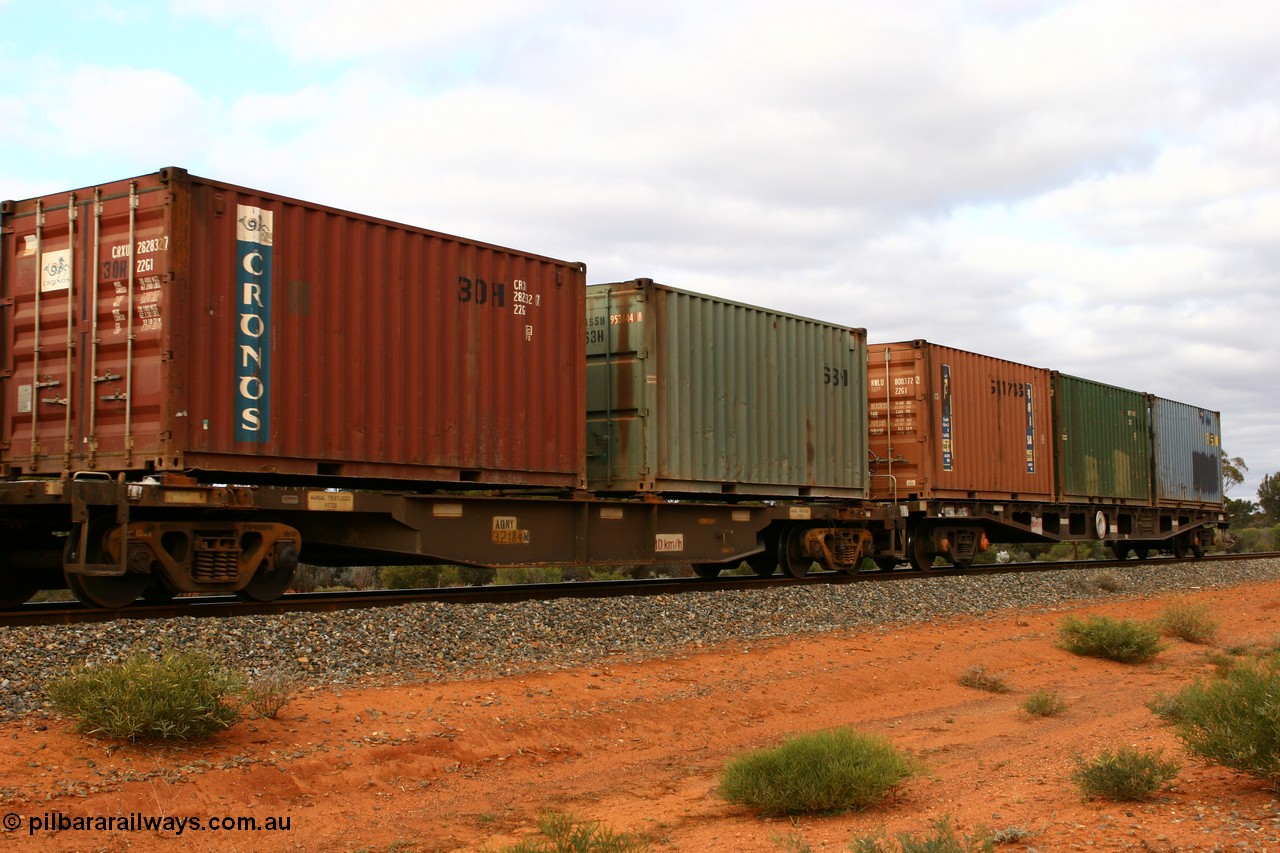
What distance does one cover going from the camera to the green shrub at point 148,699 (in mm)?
6332

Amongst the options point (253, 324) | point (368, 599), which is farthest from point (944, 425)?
point (253, 324)

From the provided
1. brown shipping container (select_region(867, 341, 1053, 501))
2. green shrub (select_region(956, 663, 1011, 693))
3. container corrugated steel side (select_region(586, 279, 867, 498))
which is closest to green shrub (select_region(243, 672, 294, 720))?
green shrub (select_region(956, 663, 1011, 693))

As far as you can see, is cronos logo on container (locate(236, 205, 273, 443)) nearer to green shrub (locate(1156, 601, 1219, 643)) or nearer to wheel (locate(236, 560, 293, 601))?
wheel (locate(236, 560, 293, 601))

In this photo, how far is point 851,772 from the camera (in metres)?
6.19

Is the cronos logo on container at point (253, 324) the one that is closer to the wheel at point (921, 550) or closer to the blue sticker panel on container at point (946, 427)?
the blue sticker panel on container at point (946, 427)

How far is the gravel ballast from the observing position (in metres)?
7.61

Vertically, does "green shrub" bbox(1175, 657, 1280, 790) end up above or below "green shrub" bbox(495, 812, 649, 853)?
above

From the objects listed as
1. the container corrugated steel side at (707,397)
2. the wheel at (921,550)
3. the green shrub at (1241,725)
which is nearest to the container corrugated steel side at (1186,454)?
the wheel at (921,550)

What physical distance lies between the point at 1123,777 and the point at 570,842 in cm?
280

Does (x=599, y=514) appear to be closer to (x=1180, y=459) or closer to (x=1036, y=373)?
(x=1036, y=373)

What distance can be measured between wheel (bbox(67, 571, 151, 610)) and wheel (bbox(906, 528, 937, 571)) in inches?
529

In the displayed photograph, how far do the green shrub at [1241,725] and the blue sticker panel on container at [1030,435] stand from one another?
1593cm

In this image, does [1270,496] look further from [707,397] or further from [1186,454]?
[707,397]

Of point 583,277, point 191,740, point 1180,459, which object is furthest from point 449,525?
point 1180,459
